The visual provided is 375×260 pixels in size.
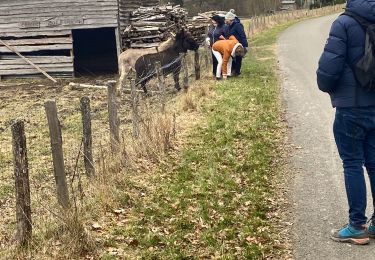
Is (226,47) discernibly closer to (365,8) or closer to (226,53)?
(226,53)

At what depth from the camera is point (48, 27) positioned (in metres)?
21.3

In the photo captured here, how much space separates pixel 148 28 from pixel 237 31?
7.50m

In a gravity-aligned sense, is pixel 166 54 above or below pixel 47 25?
below

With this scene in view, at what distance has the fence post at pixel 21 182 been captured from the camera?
4605 millimetres

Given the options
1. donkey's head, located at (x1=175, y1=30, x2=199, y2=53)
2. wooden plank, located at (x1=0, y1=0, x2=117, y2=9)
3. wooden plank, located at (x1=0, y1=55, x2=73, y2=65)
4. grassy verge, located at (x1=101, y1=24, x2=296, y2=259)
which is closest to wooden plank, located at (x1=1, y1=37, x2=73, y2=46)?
wooden plank, located at (x1=0, y1=55, x2=73, y2=65)

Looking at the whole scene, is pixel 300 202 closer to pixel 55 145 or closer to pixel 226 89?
pixel 55 145

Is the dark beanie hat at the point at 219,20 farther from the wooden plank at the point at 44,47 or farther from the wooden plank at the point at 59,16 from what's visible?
the wooden plank at the point at 44,47

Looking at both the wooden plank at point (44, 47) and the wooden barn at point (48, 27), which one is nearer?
the wooden barn at point (48, 27)

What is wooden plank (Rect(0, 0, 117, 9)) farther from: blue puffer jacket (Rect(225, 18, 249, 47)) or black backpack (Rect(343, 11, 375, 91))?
black backpack (Rect(343, 11, 375, 91))

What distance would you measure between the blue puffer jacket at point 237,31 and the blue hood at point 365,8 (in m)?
9.99

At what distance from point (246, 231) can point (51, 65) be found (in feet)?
59.0

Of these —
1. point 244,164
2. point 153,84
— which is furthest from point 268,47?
point 244,164

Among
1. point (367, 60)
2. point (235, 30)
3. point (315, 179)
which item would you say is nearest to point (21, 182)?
point (367, 60)

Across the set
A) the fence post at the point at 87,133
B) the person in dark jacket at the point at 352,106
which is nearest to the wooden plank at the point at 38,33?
the fence post at the point at 87,133
